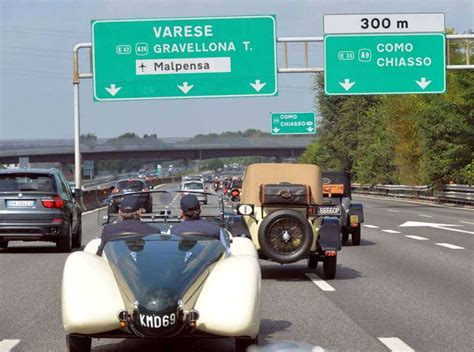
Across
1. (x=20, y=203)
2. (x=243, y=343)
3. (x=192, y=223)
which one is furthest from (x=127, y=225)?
(x=20, y=203)

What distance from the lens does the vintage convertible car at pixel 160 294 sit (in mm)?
7164

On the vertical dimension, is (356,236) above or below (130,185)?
below

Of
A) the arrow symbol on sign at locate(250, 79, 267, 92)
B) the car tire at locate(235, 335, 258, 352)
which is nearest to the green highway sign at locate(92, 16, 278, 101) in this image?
the arrow symbol on sign at locate(250, 79, 267, 92)

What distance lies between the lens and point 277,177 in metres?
15.7

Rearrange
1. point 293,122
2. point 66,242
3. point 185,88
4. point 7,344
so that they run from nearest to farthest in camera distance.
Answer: point 7,344 → point 66,242 → point 185,88 → point 293,122

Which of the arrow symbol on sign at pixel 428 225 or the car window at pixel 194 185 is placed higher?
the car window at pixel 194 185

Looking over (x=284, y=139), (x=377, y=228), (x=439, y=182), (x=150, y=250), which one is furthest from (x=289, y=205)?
(x=284, y=139)

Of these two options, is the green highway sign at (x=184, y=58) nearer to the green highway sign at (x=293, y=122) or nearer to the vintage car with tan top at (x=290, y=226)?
the vintage car with tan top at (x=290, y=226)

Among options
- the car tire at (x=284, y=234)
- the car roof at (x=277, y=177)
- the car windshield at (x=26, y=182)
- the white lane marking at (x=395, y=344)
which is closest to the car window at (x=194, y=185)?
the car windshield at (x=26, y=182)

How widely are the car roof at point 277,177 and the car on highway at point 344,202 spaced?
4540mm

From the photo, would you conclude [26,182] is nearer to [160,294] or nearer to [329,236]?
[329,236]

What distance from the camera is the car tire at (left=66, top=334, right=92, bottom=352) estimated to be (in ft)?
25.3

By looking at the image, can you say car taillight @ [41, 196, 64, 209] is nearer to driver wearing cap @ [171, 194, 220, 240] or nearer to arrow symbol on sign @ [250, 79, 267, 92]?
driver wearing cap @ [171, 194, 220, 240]

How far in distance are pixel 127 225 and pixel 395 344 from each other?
92.6 inches
